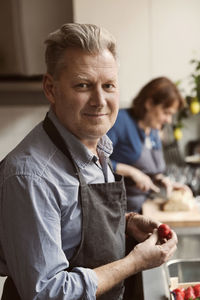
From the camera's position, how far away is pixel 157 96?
7.02ft

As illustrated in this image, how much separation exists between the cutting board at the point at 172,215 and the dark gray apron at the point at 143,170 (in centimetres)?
5

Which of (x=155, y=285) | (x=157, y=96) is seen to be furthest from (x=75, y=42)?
(x=157, y=96)

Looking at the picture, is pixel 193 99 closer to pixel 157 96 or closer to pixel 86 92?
pixel 157 96

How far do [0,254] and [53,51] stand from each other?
1.56 ft

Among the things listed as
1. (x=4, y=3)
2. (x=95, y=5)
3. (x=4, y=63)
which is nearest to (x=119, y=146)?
(x=4, y=63)

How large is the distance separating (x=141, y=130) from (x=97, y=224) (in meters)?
1.29

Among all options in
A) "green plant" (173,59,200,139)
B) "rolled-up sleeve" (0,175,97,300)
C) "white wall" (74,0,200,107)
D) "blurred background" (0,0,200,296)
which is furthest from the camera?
"white wall" (74,0,200,107)

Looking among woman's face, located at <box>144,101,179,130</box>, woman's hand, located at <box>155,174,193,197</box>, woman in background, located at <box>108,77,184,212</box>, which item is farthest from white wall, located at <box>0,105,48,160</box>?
woman's hand, located at <box>155,174,193,197</box>

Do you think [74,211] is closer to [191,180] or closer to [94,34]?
[94,34]

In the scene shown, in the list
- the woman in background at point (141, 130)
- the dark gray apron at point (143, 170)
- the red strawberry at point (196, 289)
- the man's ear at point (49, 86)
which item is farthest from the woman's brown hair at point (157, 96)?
the man's ear at point (49, 86)

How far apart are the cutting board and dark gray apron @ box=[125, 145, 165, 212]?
5 centimetres

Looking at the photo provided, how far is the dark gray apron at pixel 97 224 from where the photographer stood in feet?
3.04

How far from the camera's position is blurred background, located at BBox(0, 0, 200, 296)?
2059 millimetres

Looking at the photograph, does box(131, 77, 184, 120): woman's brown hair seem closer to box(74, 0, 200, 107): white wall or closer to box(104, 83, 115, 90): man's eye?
box(74, 0, 200, 107): white wall
